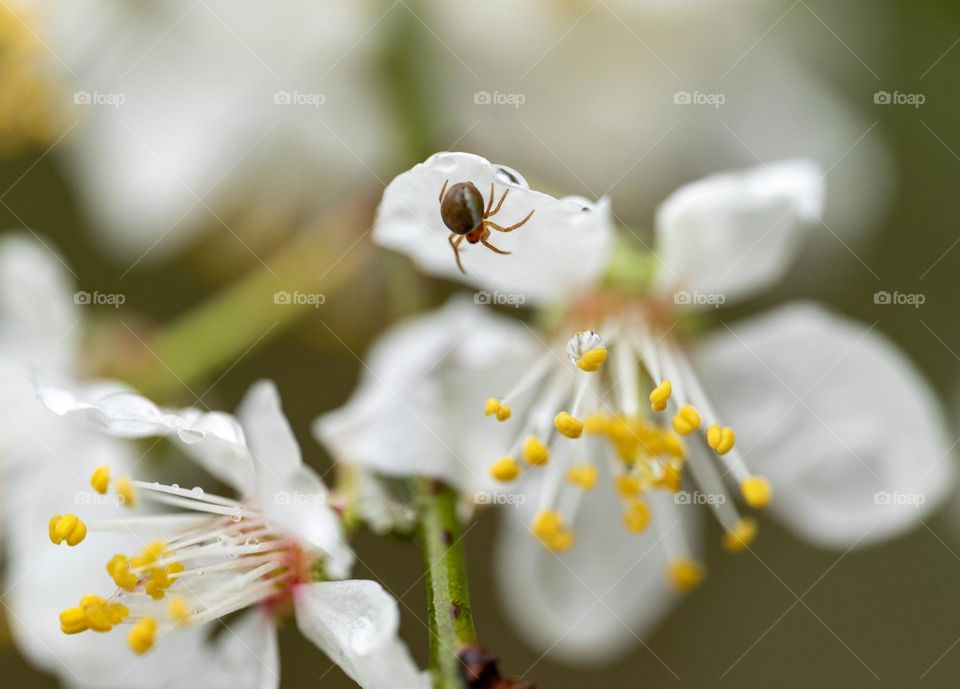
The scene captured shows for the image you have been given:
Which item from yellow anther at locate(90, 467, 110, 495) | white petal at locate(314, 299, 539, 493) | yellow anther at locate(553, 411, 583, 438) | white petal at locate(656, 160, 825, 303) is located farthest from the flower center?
white petal at locate(656, 160, 825, 303)

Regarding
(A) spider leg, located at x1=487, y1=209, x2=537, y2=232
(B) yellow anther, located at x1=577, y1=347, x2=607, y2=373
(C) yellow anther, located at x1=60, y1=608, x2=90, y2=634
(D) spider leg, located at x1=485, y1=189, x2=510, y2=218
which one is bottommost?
(C) yellow anther, located at x1=60, y1=608, x2=90, y2=634

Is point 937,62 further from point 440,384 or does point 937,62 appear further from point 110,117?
point 110,117

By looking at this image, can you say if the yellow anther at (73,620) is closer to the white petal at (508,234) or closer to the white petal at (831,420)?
the white petal at (508,234)

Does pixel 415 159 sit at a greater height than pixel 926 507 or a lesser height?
greater

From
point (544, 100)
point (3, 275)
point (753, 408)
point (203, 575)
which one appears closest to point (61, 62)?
point (3, 275)

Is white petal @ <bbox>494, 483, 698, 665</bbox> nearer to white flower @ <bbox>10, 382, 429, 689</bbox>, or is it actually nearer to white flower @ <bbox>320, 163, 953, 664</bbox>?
white flower @ <bbox>320, 163, 953, 664</bbox>

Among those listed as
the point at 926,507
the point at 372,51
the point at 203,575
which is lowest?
the point at 926,507
